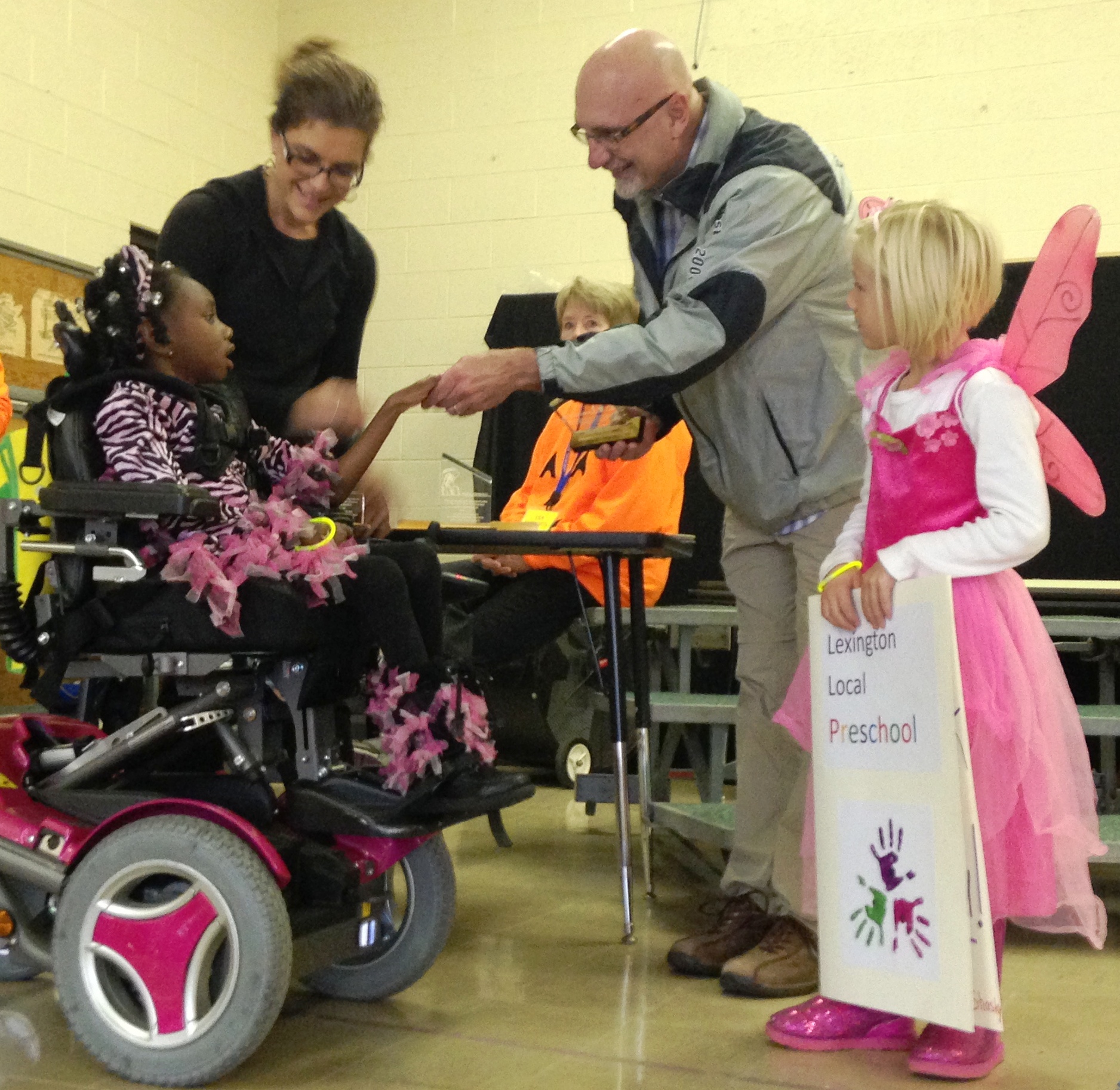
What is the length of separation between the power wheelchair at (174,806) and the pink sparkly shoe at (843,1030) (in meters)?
0.49

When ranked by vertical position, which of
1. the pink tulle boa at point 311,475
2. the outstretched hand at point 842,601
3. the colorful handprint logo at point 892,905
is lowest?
the colorful handprint logo at point 892,905

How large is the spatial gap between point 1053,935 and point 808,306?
1.39m

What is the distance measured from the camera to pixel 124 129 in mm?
5117

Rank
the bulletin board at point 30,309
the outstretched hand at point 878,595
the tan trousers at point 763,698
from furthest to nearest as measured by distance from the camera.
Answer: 1. the bulletin board at point 30,309
2. the tan trousers at point 763,698
3. the outstretched hand at point 878,595

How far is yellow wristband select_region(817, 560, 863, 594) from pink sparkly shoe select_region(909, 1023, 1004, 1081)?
1.91 feet

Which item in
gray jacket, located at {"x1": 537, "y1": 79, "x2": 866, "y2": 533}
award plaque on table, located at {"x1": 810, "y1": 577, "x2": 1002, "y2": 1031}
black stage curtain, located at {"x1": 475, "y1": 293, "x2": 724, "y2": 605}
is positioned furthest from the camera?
A: black stage curtain, located at {"x1": 475, "y1": 293, "x2": 724, "y2": 605}

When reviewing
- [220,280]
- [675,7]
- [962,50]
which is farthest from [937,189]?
[220,280]

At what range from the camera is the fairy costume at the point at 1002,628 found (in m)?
1.61

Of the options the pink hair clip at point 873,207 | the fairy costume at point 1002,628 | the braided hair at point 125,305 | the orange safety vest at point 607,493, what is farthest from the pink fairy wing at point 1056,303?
the orange safety vest at point 607,493

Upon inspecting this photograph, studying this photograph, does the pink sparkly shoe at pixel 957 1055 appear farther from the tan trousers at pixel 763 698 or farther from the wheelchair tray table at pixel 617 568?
the wheelchair tray table at pixel 617 568

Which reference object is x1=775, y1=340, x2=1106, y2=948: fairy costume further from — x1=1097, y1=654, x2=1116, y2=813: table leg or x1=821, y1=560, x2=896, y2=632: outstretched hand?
x1=1097, y1=654, x2=1116, y2=813: table leg

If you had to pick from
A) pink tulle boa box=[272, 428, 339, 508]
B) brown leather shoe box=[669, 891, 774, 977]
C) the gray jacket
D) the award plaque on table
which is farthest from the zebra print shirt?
brown leather shoe box=[669, 891, 774, 977]

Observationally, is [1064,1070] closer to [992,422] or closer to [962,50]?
[992,422]

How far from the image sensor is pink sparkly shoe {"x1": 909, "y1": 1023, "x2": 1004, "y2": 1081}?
5.51 ft
